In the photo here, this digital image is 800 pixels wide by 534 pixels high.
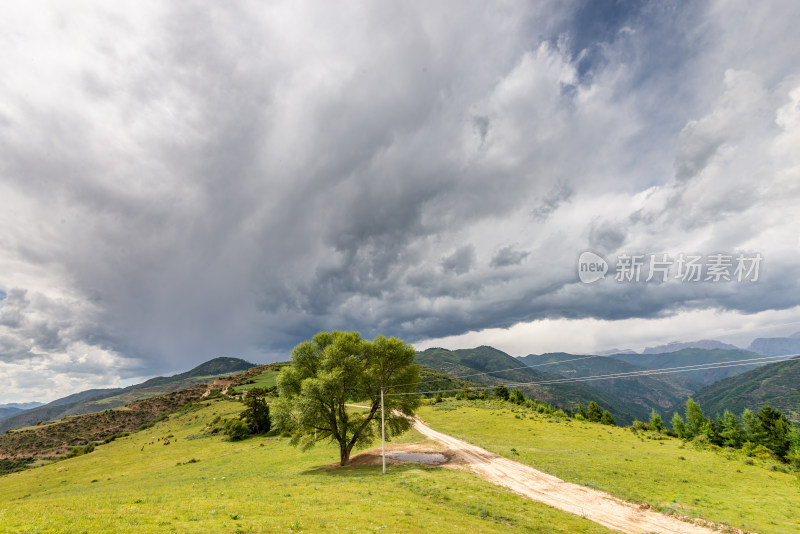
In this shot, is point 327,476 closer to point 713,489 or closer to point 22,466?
point 713,489

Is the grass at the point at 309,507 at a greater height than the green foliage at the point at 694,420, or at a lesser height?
greater

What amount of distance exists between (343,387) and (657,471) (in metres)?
38.0

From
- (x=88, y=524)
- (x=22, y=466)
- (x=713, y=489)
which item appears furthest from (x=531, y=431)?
(x=22, y=466)

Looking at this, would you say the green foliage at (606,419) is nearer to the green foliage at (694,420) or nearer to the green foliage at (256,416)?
the green foliage at (694,420)

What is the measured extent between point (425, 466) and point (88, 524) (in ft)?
105

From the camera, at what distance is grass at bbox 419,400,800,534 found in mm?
26094

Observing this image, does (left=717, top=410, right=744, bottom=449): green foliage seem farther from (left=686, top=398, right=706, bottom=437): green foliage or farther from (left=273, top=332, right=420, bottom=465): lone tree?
(left=273, top=332, right=420, bottom=465): lone tree

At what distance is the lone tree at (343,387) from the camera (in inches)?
1565

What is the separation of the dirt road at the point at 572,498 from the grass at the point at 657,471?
73.0 inches

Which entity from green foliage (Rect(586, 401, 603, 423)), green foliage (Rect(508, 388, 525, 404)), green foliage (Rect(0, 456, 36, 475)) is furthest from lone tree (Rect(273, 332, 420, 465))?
green foliage (Rect(0, 456, 36, 475))

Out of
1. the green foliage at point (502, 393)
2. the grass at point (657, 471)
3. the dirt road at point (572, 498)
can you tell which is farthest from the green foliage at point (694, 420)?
the dirt road at point (572, 498)

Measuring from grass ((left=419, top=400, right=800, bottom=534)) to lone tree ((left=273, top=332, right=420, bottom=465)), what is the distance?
17.8 metres

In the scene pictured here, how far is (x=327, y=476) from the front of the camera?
35625 mm

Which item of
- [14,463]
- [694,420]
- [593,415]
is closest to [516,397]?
[593,415]
